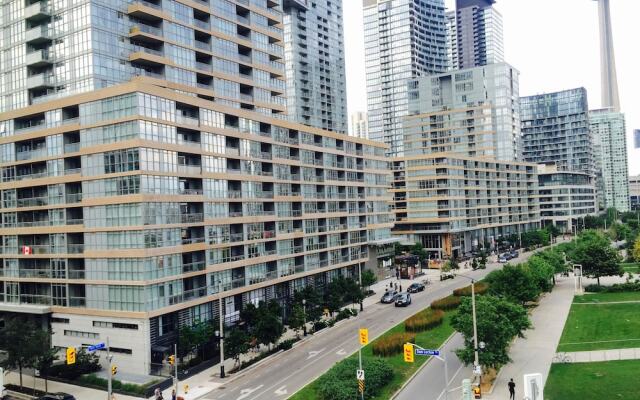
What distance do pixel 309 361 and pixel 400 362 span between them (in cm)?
900

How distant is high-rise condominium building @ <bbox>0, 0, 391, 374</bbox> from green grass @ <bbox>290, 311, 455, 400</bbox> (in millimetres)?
15423

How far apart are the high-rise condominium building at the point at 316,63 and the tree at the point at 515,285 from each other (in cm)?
11751

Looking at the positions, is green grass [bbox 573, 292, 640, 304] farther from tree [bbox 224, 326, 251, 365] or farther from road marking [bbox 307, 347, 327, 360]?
tree [bbox 224, 326, 251, 365]

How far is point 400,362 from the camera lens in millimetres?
48438

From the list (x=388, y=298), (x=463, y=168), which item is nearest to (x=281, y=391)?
(x=388, y=298)

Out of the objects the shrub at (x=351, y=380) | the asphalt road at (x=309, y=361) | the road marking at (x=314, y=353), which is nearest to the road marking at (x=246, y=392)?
the asphalt road at (x=309, y=361)

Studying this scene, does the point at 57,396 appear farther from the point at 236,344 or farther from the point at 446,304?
the point at 446,304

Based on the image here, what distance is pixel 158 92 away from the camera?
5288 cm

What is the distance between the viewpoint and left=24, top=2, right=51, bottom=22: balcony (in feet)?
217

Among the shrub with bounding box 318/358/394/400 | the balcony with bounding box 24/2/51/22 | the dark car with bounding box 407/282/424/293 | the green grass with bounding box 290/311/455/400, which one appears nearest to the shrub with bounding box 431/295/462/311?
the green grass with bounding box 290/311/455/400

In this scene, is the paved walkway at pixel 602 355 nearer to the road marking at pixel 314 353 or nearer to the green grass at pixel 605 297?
the road marking at pixel 314 353

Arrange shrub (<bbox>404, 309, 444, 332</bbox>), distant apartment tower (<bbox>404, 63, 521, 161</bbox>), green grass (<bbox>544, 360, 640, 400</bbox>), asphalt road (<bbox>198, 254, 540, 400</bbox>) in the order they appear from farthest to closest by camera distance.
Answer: distant apartment tower (<bbox>404, 63, 521, 161</bbox>), shrub (<bbox>404, 309, 444, 332</bbox>), asphalt road (<bbox>198, 254, 540, 400</bbox>), green grass (<bbox>544, 360, 640, 400</bbox>)

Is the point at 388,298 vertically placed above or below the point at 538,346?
above

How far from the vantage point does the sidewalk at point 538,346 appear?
4154 cm
